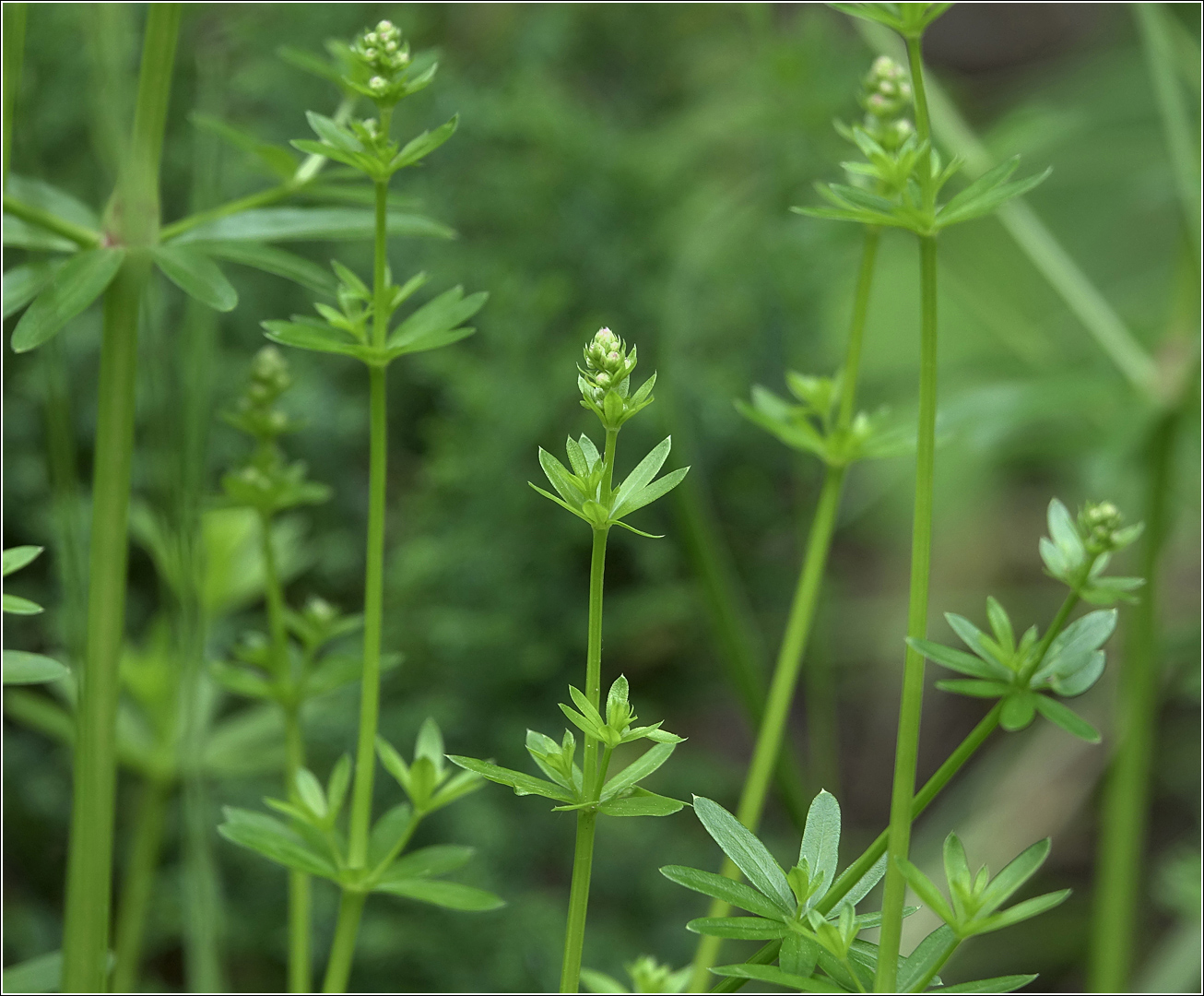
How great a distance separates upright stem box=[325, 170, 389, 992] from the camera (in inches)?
8.5

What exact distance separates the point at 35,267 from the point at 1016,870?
23cm

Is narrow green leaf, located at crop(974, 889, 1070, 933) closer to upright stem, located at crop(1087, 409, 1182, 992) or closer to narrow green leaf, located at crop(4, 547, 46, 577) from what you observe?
narrow green leaf, located at crop(4, 547, 46, 577)

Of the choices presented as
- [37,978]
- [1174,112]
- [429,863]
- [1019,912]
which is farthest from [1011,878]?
[1174,112]

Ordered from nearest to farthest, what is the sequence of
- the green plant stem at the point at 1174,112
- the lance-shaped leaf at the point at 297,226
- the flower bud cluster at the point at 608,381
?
the flower bud cluster at the point at 608,381
the lance-shaped leaf at the point at 297,226
the green plant stem at the point at 1174,112

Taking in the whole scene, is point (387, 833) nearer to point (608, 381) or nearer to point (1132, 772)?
point (608, 381)

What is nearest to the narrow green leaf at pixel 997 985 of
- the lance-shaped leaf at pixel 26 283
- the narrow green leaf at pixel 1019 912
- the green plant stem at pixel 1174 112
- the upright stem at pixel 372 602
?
the narrow green leaf at pixel 1019 912

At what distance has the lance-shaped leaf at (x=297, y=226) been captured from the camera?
0.27m

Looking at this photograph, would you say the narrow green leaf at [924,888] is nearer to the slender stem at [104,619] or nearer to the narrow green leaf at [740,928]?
the narrow green leaf at [740,928]

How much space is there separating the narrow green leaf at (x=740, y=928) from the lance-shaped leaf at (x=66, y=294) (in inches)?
6.4

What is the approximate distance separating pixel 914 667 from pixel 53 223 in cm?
20

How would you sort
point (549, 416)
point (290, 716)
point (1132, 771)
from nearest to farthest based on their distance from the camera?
point (290, 716)
point (1132, 771)
point (549, 416)

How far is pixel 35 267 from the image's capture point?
0.25 m

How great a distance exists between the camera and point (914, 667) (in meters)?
0.19

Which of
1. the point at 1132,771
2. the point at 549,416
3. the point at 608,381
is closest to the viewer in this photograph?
the point at 608,381
